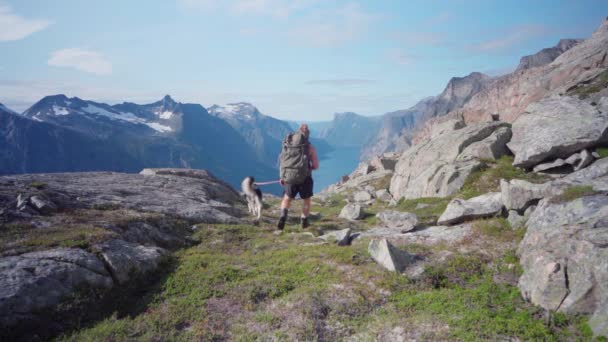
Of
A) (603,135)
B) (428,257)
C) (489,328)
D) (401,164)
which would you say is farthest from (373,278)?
(401,164)

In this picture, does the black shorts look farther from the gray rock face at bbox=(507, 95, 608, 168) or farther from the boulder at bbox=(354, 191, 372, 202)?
the boulder at bbox=(354, 191, 372, 202)

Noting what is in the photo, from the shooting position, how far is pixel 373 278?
9.35 m

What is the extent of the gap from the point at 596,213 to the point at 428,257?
14.9 feet

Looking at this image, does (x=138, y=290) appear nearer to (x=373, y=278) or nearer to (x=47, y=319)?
(x=47, y=319)

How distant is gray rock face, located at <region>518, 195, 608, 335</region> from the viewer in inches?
262

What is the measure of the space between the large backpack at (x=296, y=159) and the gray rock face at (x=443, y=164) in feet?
33.1

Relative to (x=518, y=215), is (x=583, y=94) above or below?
above

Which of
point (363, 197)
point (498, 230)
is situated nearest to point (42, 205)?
point (498, 230)

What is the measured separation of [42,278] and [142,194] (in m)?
12.1

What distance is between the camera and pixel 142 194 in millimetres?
19469

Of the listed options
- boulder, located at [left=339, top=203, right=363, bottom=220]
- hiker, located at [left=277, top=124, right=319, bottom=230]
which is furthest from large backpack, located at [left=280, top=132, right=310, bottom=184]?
boulder, located at [left=339, top=203, right=363, bottom=220]

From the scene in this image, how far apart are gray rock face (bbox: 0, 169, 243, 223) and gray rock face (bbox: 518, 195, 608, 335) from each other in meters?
13.3

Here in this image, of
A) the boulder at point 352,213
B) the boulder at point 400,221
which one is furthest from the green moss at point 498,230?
the boulder at point 352,213

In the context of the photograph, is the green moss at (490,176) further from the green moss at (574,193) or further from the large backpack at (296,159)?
the large backpack at (296,159)
